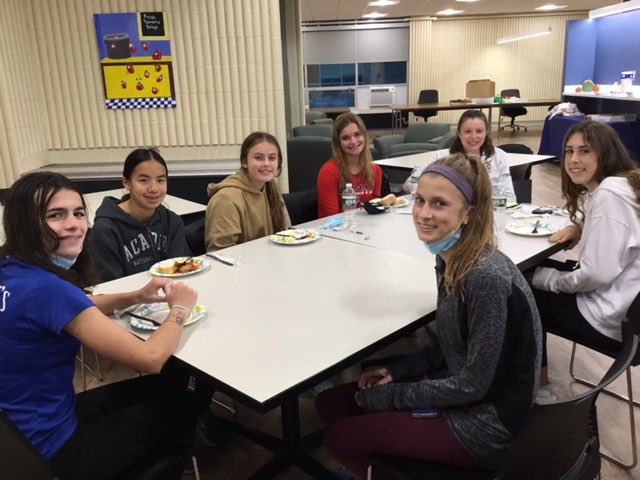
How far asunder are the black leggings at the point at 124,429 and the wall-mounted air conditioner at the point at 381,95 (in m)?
13.1

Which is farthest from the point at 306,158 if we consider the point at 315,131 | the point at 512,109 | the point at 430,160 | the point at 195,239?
the point at 512,109

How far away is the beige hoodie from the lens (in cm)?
249

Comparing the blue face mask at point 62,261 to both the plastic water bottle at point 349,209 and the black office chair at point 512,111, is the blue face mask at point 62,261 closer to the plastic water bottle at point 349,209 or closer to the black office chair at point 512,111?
the plastic water bottle at point 349,209

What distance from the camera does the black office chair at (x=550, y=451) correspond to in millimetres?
1033

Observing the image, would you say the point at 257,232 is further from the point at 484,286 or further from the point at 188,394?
the point at 484,286

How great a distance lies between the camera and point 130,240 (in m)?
Answer: 2.30

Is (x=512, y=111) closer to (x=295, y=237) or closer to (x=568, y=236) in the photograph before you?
(x=568, y=236)

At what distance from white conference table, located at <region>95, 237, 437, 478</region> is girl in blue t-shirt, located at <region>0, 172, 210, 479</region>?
0.54 ft

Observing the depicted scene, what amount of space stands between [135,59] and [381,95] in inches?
414

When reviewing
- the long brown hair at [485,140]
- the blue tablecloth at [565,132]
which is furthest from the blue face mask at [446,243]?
the blue tablecloth at [565,132]

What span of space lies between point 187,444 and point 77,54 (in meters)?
3.78

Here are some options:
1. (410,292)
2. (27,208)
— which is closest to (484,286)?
(410,292)

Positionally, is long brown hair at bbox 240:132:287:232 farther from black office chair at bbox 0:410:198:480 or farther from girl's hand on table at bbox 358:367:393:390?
black office chair at bbox 0:410:198:480

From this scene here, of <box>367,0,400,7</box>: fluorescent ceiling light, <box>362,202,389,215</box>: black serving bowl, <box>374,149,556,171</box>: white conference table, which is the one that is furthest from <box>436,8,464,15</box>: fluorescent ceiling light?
<box>362,202,389,215</box>: black serving bowl
